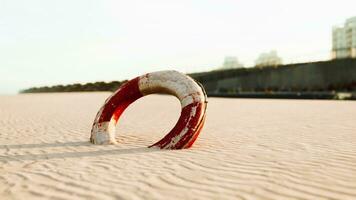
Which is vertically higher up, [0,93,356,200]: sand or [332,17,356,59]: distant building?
[332,17,356,59]: distant building

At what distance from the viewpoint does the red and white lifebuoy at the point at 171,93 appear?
687 centimetres

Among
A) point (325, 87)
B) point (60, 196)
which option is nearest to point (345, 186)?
point (60, 196)

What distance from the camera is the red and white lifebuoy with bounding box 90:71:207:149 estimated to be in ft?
22.5

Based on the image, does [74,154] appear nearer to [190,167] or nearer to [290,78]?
[190,167]

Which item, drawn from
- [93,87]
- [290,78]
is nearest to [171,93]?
[290,78]

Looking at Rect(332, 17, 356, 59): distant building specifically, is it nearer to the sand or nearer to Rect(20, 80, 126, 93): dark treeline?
Rect(20, 80, 126, 93): dark treeline

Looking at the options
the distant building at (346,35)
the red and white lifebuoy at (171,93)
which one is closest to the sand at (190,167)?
the red and white lifebuoy at (171,93)

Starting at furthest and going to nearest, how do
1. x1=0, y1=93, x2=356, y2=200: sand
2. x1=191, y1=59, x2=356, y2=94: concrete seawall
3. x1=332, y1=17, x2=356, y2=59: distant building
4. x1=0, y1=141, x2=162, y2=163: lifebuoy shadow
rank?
1. x1=332, y1=17, x2=356, y2=59: distant building
2. x1=191, y1=59, x2=356, y2=94: concrete seawall
3. x1=0, y1=141, x2=162, y2=163: lifebuoy shadow
4. x1=0, y1=93, x2=356, y2=200: sand

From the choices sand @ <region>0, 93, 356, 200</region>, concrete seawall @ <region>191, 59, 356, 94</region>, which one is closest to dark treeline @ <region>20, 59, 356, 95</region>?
concrete seawall @ <region>191, 59, 356, 94</region>

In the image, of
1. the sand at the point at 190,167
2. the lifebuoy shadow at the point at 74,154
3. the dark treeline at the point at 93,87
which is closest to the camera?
the sand at the point at 190,167

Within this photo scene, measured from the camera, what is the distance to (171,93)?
742cm

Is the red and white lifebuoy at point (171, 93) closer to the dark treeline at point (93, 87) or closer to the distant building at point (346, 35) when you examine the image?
the dark treeline at point (93, 87)

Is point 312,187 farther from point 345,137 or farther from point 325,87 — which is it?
point 325,87

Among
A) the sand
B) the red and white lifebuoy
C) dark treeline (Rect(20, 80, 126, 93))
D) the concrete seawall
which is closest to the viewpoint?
the sand
